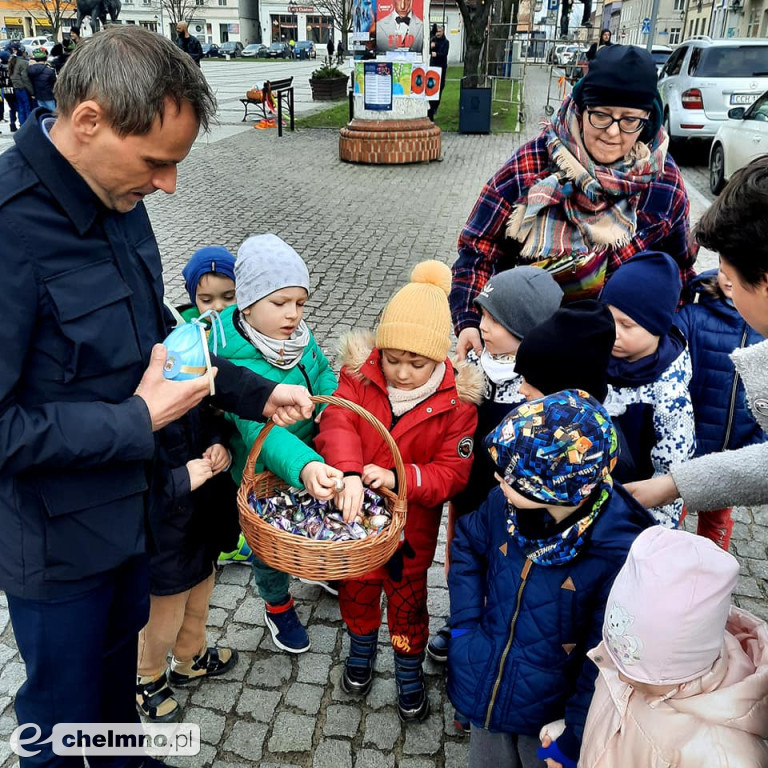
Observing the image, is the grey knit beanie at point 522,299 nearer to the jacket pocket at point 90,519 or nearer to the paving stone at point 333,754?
the jacket pocket at point 90,519

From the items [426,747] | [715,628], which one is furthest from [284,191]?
[715,628]

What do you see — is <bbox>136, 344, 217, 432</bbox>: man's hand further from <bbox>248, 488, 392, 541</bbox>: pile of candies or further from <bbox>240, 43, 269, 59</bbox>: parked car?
<bbox>240, 43, 269, 59</bbox>: parked car

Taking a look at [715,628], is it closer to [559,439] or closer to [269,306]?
[559,439]

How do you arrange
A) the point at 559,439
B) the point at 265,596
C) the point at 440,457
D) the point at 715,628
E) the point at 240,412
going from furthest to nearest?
1. the point at 265,596
2. the point at 440,457
3. the point at 240,412
4. the point at 559,439
5. the point at 715,628

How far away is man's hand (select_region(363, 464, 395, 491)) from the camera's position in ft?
7.88

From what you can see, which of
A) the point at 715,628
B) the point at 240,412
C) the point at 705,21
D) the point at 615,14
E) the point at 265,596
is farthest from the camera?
the point at 615,14

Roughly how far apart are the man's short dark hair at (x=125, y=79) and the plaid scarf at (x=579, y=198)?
1.59 metres

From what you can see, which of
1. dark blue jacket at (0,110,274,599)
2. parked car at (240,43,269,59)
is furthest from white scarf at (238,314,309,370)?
parked car at (240,43,269,59)

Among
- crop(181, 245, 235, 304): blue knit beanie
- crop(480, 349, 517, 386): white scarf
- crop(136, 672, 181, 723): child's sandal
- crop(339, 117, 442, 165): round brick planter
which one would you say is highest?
crop(181, 245, 235, 304): blue knit beanie

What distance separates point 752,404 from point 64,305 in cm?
171

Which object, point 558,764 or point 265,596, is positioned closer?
point 558,764

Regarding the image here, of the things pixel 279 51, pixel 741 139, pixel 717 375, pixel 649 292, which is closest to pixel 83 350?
pixel 649 292

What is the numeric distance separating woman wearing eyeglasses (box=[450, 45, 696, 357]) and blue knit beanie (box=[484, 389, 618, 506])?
3.63 feet

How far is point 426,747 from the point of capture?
2.57 meters
